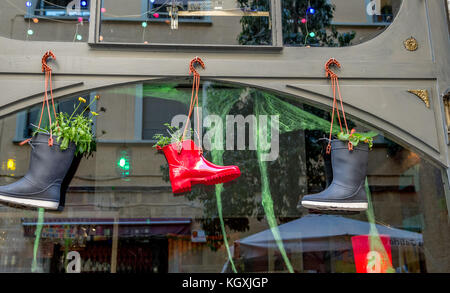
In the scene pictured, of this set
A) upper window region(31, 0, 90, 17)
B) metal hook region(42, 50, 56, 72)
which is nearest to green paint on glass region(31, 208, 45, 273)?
metal hook region(42, 50, 56, 72)

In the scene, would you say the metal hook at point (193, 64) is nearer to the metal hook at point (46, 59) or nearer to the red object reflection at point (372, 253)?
the metal hook at point (46, 59)

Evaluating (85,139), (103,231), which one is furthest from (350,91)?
(103,231)

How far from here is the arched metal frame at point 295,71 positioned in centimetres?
308

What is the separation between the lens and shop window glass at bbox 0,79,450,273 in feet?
11.9

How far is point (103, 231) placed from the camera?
444 cm

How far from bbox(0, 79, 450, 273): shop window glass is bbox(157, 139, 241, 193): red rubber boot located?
0.67 meters

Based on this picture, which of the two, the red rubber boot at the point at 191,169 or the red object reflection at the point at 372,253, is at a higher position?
the red rubber boot at the point at 191,169

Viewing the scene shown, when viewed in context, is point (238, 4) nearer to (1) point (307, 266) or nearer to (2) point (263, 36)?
(2) point (263, 36)

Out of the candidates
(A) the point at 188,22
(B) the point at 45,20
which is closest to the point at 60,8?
(B) the point at 45,20

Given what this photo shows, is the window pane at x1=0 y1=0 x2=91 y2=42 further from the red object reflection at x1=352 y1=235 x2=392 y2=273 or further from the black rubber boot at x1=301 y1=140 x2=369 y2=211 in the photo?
the red object reflection at x1=352 y1=235 x2=392 y2=273

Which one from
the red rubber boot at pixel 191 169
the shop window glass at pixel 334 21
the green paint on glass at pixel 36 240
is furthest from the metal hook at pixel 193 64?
the green paint on glass at pixel 36 240

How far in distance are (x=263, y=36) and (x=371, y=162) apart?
4.86ft

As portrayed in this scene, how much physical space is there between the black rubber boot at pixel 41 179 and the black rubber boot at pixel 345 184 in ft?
5.11

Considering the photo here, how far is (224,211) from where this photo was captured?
428 centimetres
